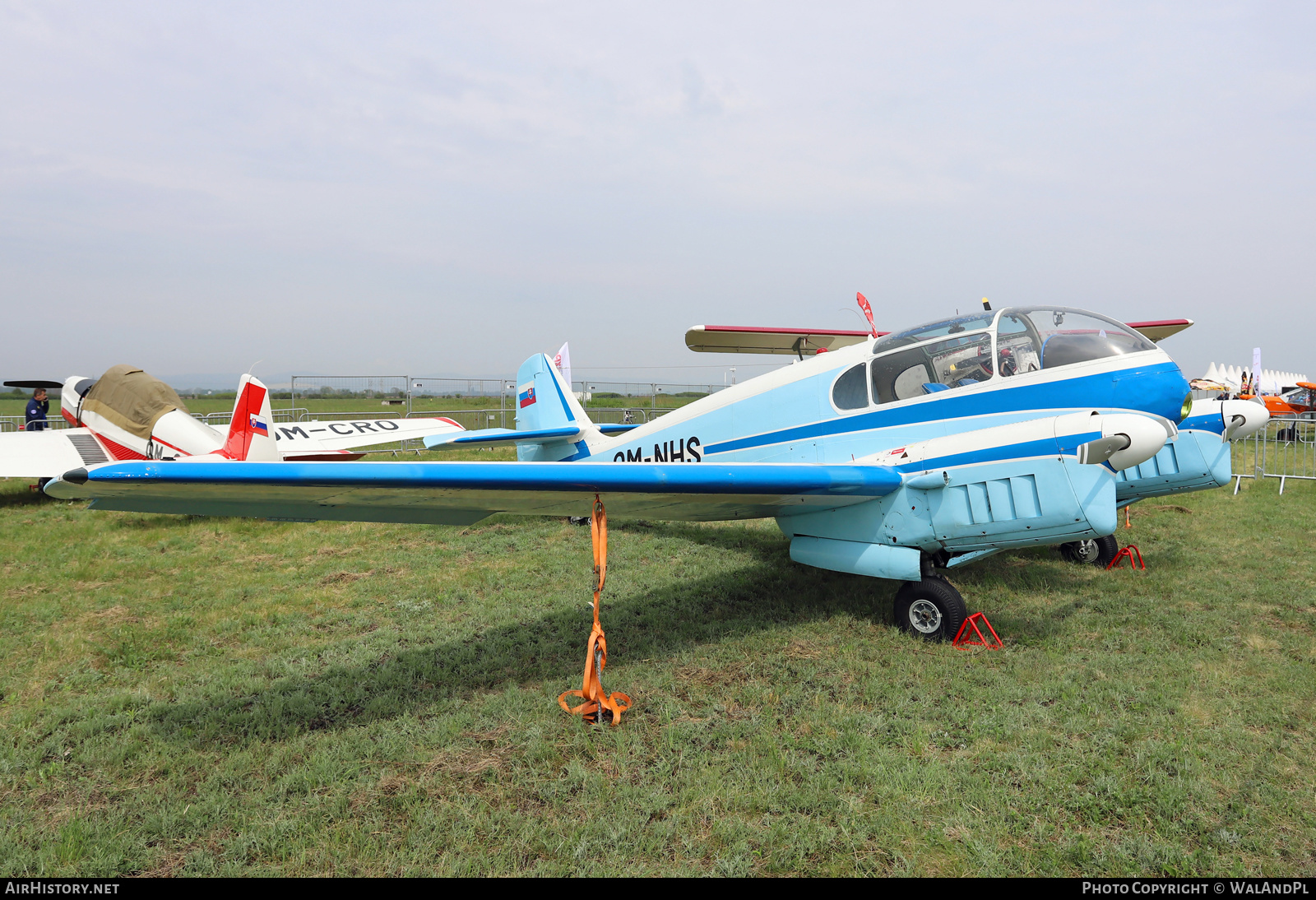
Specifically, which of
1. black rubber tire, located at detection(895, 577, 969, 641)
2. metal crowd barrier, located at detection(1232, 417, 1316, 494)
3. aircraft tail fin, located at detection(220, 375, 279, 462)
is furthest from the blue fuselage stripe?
aircraft tail fin, located at detection(220, 375, 279, 462)

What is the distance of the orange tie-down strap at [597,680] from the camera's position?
153 inches

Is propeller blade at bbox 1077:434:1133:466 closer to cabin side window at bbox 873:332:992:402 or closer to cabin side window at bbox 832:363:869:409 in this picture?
cabin side window at bbox 873:332:992:402

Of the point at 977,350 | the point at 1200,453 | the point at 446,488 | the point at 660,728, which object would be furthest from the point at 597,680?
the point at 1200,453

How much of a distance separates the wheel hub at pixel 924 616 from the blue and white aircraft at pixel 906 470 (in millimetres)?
12

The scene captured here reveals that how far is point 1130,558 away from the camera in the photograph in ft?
24.3

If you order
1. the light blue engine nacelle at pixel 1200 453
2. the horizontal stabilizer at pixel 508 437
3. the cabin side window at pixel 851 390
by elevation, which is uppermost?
the cabin side window at pixel 851 390

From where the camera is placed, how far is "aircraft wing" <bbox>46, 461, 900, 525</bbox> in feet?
10.5

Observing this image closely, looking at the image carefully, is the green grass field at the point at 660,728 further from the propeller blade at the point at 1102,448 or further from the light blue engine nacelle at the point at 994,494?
the propeller blade at the point at 1102,448

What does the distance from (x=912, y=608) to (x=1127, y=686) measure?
57.4 inches

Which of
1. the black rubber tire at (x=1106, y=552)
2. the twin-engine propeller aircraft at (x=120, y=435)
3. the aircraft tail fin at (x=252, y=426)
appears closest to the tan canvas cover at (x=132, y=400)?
the twin-engine propeller aircraft at (x=120, y=435)

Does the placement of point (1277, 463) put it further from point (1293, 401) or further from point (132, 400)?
point (132, 400)

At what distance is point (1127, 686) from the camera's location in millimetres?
4164
